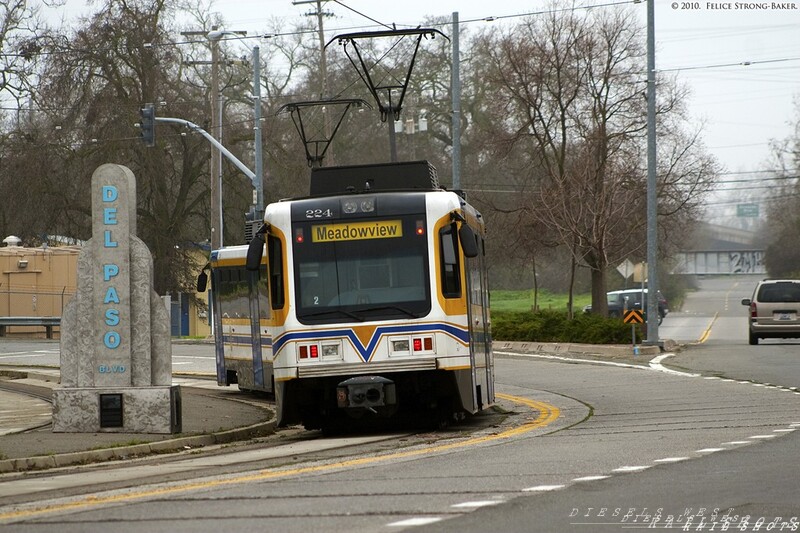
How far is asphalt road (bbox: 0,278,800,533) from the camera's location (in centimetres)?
838

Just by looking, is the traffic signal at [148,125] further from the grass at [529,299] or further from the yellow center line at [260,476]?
the grass at [529,299]

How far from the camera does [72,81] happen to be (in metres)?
50.2

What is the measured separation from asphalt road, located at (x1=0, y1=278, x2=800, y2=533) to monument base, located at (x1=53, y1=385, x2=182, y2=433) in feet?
5.94

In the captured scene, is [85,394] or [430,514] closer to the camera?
[430,514]

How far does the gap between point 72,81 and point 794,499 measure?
44.5m

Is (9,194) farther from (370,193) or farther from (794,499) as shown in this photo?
(794,499)

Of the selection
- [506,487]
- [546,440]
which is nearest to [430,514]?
[506,487]

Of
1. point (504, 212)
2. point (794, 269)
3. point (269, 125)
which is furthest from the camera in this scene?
point (794, 269)

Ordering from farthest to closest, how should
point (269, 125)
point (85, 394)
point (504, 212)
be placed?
point (269, 125), point (504, 212), point (85, 394)

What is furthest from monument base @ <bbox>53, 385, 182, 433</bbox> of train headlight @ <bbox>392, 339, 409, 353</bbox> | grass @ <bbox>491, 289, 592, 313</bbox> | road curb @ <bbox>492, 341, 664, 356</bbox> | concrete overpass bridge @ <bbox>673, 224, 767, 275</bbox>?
concrete overpass bridge @ <bbox>673, 224, 767, 275</bbox>

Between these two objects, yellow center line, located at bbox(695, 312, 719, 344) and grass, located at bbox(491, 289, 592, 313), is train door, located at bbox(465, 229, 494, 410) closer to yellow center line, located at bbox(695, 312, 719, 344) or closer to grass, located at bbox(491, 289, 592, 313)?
yellow center line, located at bbox(695, 312, 719, 344)

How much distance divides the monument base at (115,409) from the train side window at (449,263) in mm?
3536

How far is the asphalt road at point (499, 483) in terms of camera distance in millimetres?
8375

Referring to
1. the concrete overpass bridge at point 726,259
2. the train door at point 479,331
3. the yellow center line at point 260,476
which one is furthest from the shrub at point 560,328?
the concrete overpass bridge at point 726,259
